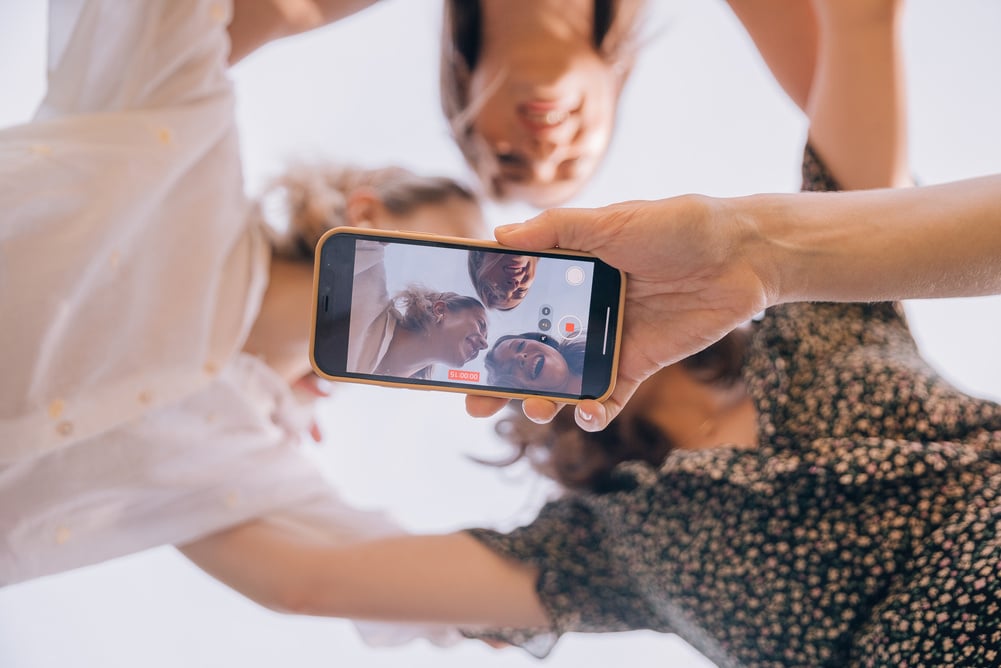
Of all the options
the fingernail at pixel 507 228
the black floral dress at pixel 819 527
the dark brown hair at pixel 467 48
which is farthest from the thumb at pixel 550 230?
the dark brown hair at pixel 467 48

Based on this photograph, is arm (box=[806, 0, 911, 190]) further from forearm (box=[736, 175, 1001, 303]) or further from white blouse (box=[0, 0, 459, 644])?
white blouse (box=[0, 0, 459, 644])

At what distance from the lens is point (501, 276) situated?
56 cm

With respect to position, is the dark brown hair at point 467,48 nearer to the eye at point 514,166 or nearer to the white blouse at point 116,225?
the eye at point 514,166

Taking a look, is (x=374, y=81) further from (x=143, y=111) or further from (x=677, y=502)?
(x=677, y=502)

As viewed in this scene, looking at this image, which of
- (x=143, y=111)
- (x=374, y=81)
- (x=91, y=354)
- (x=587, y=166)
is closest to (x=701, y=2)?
(x=587, y=166)

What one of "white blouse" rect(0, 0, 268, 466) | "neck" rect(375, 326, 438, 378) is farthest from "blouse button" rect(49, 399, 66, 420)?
"neck" rect(375, 326, 438, 378)

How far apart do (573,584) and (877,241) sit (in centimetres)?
51

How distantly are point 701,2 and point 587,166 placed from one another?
1.30 ft

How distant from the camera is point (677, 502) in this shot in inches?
29.4

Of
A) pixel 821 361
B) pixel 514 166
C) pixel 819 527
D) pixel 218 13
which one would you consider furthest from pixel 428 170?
pixel 819 527

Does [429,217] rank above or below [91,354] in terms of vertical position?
above

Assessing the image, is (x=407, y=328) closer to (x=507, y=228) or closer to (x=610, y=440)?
(x=507, y=228)

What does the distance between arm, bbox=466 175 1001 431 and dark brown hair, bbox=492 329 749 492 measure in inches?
14.8

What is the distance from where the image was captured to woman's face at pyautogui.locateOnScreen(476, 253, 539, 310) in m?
0.56
